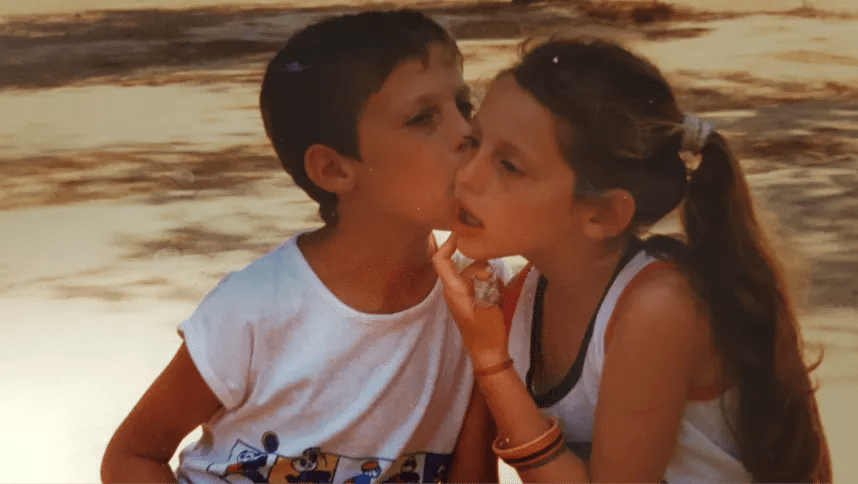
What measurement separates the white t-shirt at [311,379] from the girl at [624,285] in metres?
0.16

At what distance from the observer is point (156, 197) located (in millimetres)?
2121

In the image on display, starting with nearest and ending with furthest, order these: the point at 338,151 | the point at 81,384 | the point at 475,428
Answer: the point at 338,151, the point at 475,428, the point at 81,384

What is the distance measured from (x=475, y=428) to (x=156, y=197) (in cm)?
74

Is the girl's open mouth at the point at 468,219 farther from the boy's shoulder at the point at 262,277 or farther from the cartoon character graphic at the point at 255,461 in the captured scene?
the cartoon character graphic at the point at 255,461

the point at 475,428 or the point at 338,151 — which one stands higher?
the point at 338,151

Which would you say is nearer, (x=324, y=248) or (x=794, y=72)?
(x=324, y=248)

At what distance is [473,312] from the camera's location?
1.77 m

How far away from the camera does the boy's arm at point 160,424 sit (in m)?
1.88

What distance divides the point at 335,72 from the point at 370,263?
322 millimetres

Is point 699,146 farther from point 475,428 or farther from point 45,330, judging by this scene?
A: point 45,330

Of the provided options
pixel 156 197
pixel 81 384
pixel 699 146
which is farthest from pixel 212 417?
pixel 699 146

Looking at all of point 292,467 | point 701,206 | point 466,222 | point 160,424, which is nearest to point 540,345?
point 466,222

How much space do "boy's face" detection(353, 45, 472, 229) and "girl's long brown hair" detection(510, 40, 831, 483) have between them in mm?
121

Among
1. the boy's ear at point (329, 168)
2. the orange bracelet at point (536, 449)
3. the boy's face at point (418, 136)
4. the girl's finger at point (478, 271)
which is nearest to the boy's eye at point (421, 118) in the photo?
the boy's face at point (418, 136)
